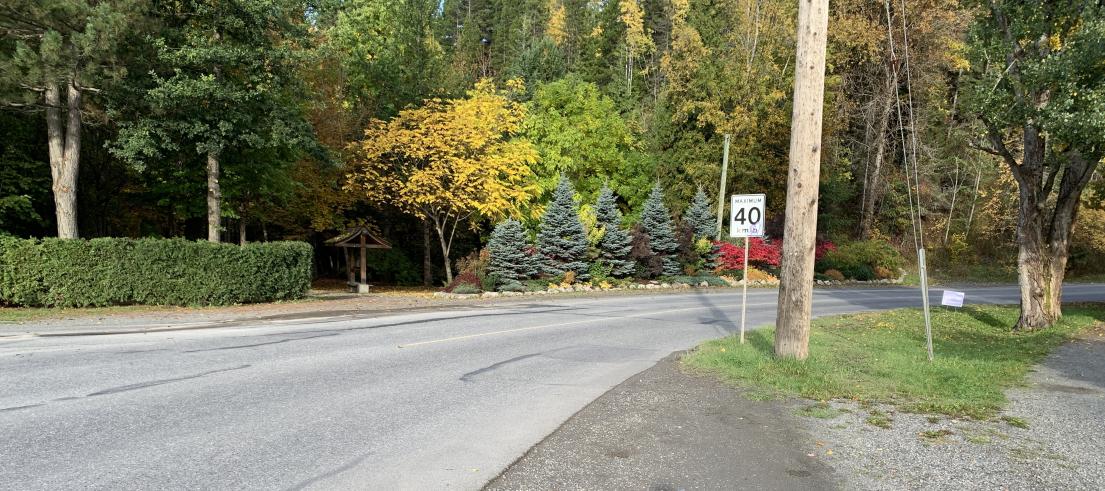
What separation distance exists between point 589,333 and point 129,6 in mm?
13743

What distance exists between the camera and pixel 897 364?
949cm

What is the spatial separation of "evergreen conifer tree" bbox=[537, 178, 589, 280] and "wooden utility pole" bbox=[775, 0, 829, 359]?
17.6 m

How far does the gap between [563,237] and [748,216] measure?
16189 millimetres

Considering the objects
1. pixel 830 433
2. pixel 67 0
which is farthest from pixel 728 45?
pixel 830 433

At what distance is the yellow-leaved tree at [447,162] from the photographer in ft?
87.6

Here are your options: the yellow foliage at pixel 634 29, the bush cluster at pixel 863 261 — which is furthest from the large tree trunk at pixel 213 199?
the yellow foliage at pixel 634 29

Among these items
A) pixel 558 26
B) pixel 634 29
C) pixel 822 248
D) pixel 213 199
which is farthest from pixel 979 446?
pixel 558 26

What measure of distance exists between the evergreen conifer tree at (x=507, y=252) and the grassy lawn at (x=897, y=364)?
12775 millimetres

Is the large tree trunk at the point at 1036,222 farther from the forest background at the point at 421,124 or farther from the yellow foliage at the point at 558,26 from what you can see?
the yellow foliage at the point at 558,26

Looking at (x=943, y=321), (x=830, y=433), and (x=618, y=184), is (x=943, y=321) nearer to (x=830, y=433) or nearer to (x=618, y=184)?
(x=830, y=433)

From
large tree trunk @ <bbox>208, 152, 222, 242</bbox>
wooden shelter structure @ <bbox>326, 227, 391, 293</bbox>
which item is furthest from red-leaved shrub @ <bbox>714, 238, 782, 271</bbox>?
large tree trunk @ <bbox>208, 152, 222, 242</bbox>

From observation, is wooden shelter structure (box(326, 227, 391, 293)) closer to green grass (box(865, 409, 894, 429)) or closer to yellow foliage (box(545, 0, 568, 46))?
green grass (box(865, 409, 894, 429))

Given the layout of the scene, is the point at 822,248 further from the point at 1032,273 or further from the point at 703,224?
the point at 1032,273

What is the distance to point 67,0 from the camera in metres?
15.0
